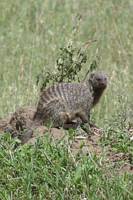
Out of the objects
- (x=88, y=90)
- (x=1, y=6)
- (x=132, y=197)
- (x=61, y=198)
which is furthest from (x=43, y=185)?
(x=1, y=6)

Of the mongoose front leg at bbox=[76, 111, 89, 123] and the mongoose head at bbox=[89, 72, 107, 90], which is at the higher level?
the mongoose head at bbox=[89, 72, 107, 90]

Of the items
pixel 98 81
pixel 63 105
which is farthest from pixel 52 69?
pixel 63 105

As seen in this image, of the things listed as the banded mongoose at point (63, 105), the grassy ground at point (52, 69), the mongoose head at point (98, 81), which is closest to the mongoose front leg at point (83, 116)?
the banded mongoose at point (63, 105)

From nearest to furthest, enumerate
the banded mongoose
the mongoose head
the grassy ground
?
the grassy ground
the banded mongoose
the mongoose head

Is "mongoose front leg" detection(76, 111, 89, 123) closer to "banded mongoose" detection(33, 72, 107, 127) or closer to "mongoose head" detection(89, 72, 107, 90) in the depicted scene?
"banded mongoose" detection(33, 72, 107, 127)

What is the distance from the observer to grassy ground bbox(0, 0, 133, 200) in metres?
5.20

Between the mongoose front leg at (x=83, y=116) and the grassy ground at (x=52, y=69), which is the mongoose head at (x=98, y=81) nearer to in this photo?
the grassy ground at (x=52, y=69)

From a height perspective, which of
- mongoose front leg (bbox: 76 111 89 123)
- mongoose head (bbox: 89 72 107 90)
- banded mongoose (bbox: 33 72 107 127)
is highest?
mongoose head (bbox: 89 72 107 90)

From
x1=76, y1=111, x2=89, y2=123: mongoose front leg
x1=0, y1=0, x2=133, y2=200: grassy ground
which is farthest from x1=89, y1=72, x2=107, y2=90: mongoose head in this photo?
x1=76, y1=111, x2=89, y2=123: mongoose front leg

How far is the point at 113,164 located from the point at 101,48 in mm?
4925

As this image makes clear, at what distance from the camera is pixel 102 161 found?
5508mm

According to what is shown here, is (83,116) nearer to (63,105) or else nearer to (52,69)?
(63,105)

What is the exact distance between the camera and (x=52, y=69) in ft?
29.3

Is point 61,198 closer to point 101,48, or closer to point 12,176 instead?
point 12,176
